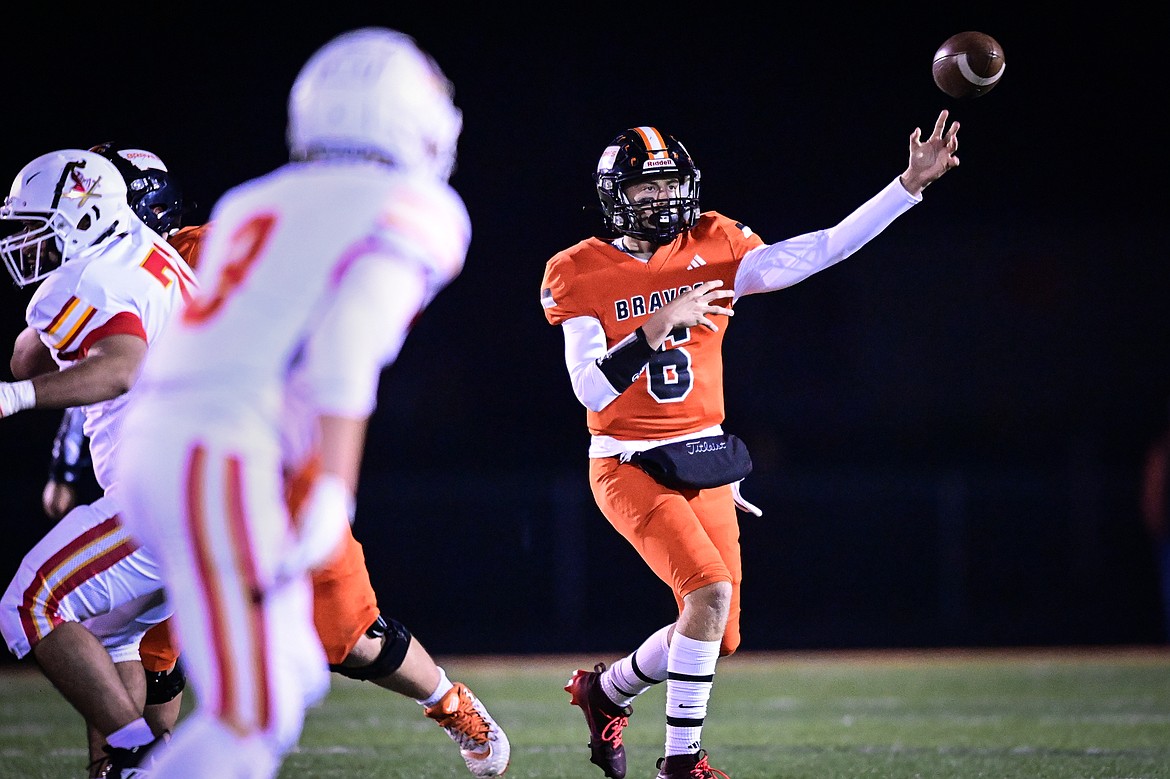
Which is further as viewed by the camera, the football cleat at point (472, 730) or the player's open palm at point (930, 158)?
the player's open palm at point (930, 158)

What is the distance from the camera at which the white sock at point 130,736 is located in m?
3.12

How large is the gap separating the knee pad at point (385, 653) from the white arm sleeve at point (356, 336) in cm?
171

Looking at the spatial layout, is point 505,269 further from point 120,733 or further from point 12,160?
point 120,733

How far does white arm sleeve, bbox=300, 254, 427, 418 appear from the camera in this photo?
1.95 metres

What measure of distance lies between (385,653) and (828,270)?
11.8m

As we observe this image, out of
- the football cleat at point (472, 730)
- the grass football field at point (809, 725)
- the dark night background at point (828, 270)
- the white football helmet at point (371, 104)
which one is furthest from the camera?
the dark night background at point (828, 270)

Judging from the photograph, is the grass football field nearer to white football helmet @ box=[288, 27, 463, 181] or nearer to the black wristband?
the black wristband

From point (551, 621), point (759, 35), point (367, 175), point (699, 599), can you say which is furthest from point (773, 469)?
point (367, 175)

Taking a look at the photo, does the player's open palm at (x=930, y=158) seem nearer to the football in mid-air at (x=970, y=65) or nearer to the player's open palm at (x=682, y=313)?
the football in mid-air at (x=970, y=65)

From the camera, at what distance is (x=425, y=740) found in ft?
17.2

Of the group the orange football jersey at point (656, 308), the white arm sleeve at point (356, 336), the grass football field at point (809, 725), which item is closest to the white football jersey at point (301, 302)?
the white arm sleeve at point (356, 336)

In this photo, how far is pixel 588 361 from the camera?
13.2ft

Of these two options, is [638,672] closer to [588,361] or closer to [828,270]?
[588,361]

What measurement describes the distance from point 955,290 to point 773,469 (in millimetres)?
3389
